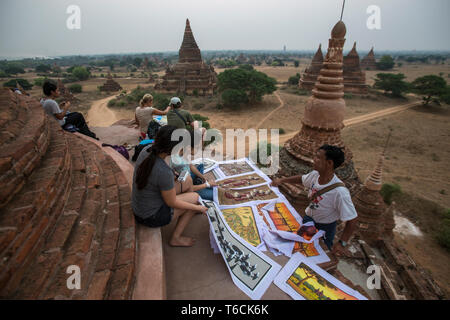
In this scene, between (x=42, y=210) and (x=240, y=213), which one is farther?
(x=240, y=213)

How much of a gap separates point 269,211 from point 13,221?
3183 millimetres

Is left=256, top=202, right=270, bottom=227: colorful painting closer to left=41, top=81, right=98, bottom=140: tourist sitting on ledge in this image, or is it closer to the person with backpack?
the person with backpack

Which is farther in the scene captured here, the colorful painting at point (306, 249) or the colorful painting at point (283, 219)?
the colorful painting at point (283, 219)

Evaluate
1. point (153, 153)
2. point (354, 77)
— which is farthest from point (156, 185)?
point (354, 77)

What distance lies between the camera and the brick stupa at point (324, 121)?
4812 millimetres

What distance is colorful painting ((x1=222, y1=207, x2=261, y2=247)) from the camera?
301 centimetres

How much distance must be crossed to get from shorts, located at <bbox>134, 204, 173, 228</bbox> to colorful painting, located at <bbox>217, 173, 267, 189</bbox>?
2129 mm

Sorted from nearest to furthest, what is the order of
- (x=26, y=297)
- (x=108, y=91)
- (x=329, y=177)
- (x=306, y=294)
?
(x=26, y=297) < (x=306, y=294) < (x=329, y=177) < (x=108, y=91)

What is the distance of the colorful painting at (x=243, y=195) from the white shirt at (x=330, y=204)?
139 centimetres

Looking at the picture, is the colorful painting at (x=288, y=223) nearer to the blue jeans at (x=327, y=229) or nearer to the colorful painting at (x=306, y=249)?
the colorful painting at (x=306, y=249)

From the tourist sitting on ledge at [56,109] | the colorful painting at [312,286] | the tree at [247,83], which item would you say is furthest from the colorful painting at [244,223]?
the tree at [247,83]

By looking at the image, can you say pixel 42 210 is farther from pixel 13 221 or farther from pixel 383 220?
pixel 383 220
